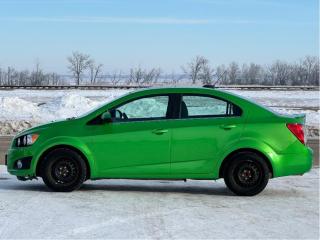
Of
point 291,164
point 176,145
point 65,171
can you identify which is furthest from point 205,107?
point 65,171

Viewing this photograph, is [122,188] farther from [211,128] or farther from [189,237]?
[189,237]

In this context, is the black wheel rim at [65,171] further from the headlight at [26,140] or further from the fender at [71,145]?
the headlight at [26,140]

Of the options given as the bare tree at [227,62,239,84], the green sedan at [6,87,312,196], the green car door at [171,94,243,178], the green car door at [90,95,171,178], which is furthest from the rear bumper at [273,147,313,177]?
the bare tree at [227,62,239,84]

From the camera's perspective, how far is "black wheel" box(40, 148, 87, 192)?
26.2 ft

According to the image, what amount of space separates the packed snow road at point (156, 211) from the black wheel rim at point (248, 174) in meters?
0.21

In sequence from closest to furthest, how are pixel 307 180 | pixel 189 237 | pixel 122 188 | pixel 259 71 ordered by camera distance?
pixel 189 237, pixel 122 188, pixel 307 180, pixel 259 71

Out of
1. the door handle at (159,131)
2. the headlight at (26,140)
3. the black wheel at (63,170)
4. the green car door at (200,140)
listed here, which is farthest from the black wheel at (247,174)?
the headlight at (26,140)

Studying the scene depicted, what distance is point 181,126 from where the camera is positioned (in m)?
7.91

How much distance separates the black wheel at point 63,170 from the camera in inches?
314

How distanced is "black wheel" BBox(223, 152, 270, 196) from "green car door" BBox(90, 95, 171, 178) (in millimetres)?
867

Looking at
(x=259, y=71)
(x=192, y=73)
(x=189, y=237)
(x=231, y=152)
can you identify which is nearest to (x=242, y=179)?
(x=231, y=152)

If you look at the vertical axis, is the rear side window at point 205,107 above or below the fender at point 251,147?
above

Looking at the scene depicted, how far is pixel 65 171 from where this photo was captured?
802cm

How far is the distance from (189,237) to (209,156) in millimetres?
2432
